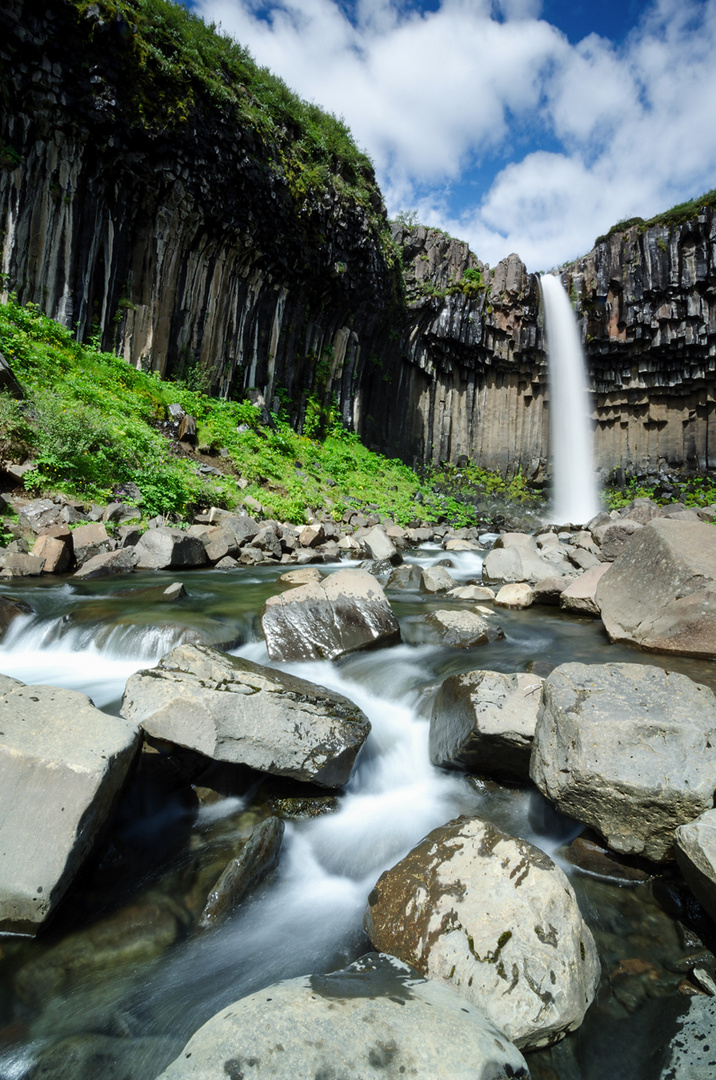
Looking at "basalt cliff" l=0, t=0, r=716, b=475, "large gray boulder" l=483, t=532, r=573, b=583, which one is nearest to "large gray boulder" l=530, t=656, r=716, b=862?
"large gray boulder" l=483, t=532, r=573, b=583

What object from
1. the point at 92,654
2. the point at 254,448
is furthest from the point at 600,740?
the point at 254,448

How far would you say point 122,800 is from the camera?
2.96 meters

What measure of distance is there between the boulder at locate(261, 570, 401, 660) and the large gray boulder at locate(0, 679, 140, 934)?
2517mm

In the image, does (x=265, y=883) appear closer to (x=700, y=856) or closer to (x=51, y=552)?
(x=700, y=856)

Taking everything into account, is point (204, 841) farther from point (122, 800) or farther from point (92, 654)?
point (92, 654)

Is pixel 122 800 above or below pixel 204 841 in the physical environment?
above

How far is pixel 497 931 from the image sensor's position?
2.04 m

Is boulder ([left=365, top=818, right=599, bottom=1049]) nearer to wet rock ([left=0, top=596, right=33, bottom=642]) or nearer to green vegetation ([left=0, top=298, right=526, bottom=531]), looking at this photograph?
wet rock ([left=0, top=596, right=33, bottom=642])

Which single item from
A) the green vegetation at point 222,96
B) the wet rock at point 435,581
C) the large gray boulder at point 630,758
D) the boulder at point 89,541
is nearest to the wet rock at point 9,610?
the boulder at point 89,541

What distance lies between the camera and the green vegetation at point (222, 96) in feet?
44.3

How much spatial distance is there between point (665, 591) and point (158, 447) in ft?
37.0

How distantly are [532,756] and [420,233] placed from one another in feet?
94.2

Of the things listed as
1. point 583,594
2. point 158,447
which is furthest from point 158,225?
point 583,594

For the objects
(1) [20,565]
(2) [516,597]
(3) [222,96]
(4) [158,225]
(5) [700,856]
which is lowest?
(5) [700,856]
